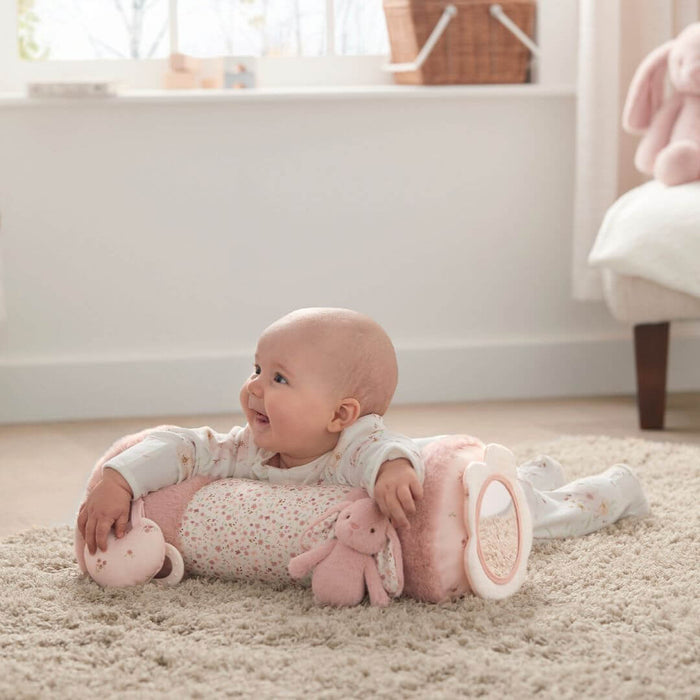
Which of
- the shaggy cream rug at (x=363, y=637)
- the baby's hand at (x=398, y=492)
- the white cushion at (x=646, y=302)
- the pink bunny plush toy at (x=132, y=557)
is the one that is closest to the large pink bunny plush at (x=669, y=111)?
the white cushion at (x=646, y=302)

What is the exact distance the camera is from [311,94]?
2549 millimetres

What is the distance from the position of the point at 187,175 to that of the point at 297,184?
246 mm

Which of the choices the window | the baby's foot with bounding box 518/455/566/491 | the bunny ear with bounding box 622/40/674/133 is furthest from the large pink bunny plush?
the baby's foot with bounding box 518/455/566/491

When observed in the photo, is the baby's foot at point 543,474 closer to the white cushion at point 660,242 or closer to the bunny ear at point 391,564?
the bunny ear at point 391,564

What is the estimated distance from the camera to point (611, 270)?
2277 mm

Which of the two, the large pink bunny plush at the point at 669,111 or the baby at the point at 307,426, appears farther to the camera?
the large pink bunny plush at the point at 669,111

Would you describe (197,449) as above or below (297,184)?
below

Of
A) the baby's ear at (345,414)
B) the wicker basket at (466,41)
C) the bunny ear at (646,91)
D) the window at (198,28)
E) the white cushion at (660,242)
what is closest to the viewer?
the baby's ear at (345,414)

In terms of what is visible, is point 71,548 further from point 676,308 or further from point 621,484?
point 676,308

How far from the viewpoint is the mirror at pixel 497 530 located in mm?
1323

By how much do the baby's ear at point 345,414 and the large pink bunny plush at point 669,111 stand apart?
1.17 metres

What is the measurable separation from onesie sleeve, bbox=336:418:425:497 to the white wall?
4.16 ft

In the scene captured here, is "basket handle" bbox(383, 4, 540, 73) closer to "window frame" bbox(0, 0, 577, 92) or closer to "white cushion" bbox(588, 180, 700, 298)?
"window frame" bbox(0, 0, 577, 92)

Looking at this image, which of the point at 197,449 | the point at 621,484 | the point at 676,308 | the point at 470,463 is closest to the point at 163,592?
the point at 197,449
